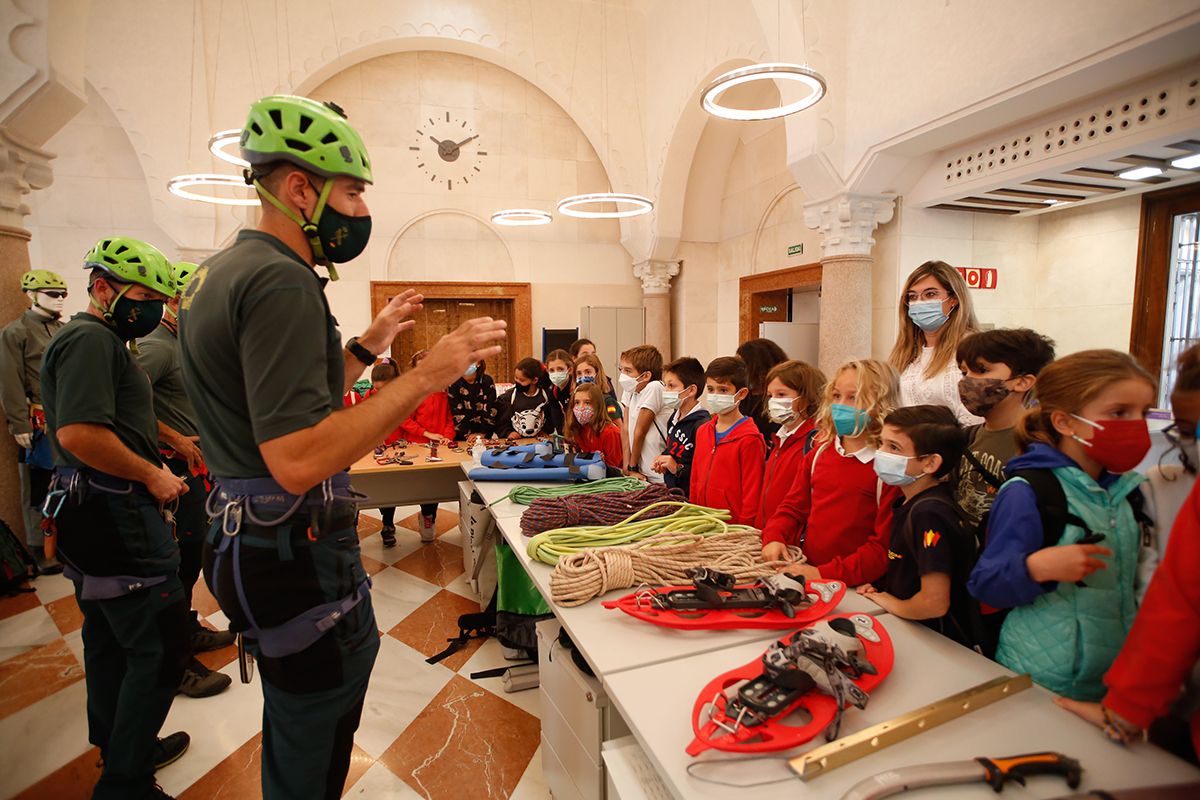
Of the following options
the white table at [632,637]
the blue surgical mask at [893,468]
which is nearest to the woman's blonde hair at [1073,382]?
the blue surgical mask at [893,468]

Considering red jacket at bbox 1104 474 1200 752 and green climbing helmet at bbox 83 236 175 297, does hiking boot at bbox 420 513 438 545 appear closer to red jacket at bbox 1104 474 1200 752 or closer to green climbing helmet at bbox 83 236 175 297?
green climbing helmet at bbox 83 236 175 297

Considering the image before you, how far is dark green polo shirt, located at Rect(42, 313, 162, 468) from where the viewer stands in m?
1.73

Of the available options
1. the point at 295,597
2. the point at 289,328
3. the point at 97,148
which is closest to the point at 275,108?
the point at 289,328

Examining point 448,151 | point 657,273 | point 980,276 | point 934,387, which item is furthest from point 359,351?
point 448,151

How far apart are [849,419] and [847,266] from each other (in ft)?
11.8

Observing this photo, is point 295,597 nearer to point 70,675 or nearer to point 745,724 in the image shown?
point 745,724

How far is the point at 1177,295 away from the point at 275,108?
21.3 ft

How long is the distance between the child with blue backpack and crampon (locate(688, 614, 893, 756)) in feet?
1.18

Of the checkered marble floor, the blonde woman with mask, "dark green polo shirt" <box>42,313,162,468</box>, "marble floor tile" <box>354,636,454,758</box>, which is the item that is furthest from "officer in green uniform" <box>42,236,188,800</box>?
the blonde woman with mask

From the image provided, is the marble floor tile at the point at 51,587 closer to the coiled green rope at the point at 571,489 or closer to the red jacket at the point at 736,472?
the coiled green rope at the point at 571,489

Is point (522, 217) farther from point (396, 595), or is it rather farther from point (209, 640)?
point (209, 640)

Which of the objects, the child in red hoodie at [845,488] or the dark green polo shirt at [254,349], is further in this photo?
the child in red hoodie at [845,488]

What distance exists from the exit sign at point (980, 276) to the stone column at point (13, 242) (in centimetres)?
705

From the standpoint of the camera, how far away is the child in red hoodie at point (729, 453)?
8.17 feet
